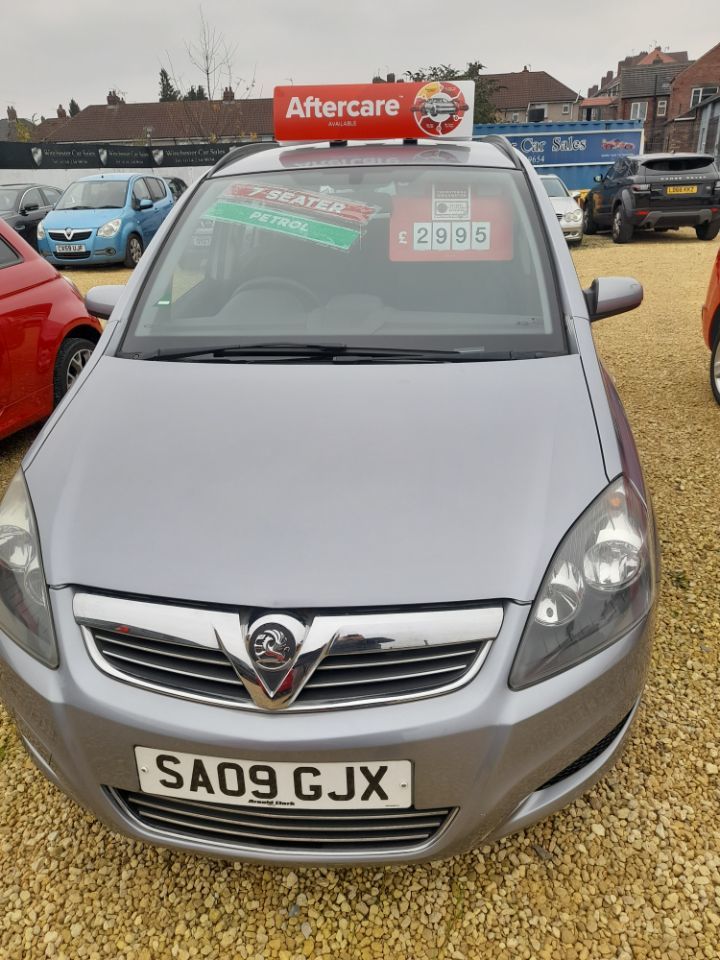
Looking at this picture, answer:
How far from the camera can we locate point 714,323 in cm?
478

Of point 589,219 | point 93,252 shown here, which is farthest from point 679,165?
point 93,252

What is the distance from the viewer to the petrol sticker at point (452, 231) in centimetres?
246

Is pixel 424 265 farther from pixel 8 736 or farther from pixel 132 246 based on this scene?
pixel 132 246

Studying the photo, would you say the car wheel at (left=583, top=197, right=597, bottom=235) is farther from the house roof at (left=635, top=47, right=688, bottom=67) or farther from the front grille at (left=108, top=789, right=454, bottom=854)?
the house roof at (left=635, top=47, right=688, bottom=67)

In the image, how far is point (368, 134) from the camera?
10.6ft

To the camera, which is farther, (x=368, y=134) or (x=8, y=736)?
(x=368, y=134)

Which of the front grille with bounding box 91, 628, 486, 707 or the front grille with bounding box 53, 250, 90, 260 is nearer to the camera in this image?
the front grille with bounding box 91, 628, 486, 707

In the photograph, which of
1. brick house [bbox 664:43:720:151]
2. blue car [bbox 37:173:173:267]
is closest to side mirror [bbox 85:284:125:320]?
blue car [bbox 37:173:173:267]

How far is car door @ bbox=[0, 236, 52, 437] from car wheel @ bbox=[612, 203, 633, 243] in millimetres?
11674

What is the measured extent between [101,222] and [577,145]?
13.0 m

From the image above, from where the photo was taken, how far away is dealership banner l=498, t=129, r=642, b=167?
18.8 m

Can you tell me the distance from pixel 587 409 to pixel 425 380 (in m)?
0.42

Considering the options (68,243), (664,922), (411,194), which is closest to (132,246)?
(68,243)

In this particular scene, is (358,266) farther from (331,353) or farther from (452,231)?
(331,353)
